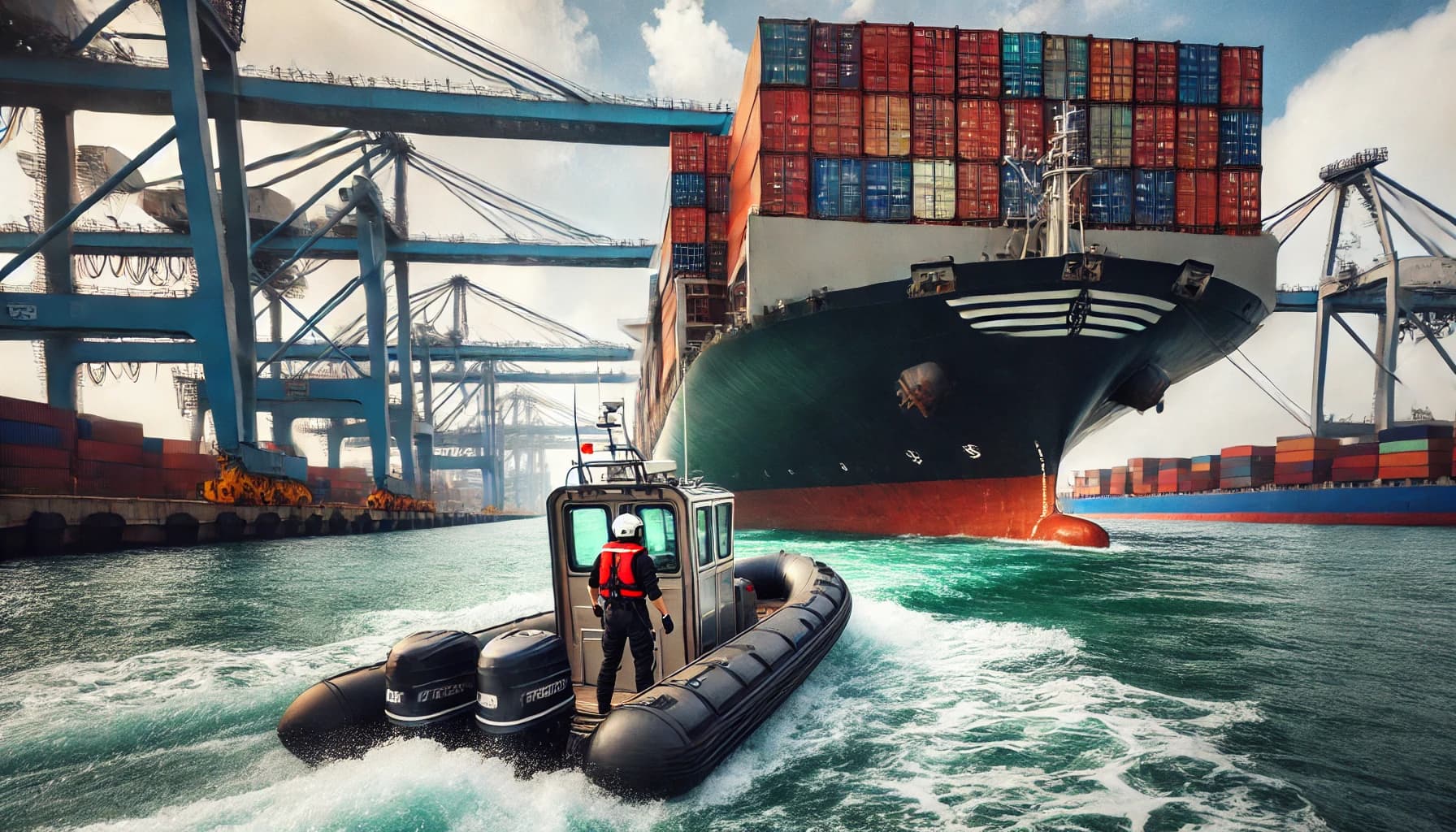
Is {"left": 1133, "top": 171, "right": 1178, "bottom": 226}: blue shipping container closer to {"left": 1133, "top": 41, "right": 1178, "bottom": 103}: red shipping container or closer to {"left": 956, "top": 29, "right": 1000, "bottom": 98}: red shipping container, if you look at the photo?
{"left": 1133, "top": 41, "right": 1178, "bottom": 103}: red shipping container

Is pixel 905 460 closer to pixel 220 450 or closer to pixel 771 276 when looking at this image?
pixel 771 276

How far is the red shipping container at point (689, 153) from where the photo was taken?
1257 inches

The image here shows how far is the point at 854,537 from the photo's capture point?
22.0 metres

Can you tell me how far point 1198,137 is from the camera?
23.0 meters

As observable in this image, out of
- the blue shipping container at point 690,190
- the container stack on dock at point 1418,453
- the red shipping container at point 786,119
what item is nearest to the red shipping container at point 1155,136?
the red shipping container at point 786,119

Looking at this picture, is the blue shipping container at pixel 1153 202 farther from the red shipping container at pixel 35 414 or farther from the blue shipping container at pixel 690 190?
the red shipping container at pixel 35 414

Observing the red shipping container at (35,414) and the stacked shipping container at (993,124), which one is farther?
the stacked shipping container at (993,124)

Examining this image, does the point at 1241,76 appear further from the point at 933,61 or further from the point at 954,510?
the point at 954,510

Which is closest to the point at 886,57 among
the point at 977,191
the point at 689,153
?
the point at 977,191

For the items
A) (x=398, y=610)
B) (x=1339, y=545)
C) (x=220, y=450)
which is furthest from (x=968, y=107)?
(x=220, y=450)

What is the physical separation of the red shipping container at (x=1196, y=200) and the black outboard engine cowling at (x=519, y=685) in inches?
985

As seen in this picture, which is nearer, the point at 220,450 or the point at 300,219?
the point at 220,450

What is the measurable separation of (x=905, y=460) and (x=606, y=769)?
1714 cm

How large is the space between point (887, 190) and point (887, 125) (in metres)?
2.16
